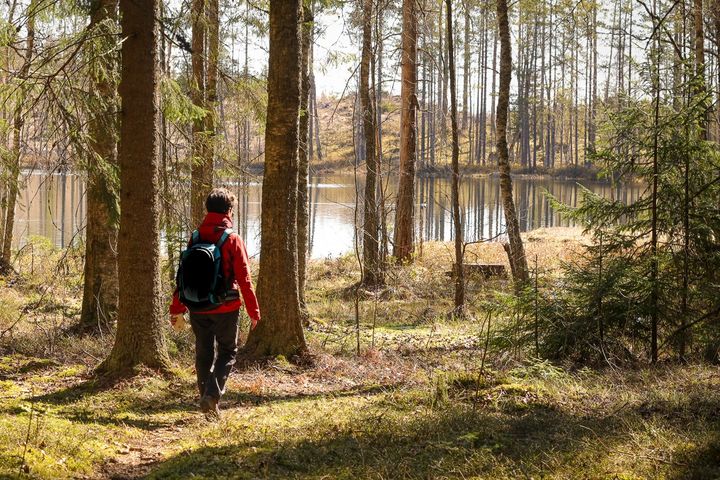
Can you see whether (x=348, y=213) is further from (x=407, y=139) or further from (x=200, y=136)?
(x=200, y=136)

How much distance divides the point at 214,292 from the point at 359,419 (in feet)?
5.14

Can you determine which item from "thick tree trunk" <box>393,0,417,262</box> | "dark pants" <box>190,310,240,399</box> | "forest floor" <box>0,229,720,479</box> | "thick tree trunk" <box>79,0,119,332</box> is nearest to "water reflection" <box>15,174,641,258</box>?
"thick tree trunk" <box>393,0,417,262</box>

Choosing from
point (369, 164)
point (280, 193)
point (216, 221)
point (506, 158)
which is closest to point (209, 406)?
point (216, 221)

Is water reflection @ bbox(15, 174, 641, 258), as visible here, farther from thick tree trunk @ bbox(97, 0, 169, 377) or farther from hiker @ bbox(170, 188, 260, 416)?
hiker @ bbox(170, 188, 260, 416)

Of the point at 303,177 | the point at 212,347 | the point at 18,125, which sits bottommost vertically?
the point at 212,347

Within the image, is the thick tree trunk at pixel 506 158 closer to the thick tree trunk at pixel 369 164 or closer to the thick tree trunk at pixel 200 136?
the thick tree trunk at pixel 369 164

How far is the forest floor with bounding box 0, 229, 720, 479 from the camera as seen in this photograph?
4348mm

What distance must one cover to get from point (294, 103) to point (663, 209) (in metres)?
4.63

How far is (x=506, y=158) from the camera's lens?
1368cm

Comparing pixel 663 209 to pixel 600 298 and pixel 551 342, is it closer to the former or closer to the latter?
pixel 600 298

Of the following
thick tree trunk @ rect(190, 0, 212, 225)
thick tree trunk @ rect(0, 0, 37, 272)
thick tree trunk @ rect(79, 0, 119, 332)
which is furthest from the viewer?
thick tree trunk @ rect(190, 0, 212, 225)

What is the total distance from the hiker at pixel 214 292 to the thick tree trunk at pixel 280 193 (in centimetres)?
204

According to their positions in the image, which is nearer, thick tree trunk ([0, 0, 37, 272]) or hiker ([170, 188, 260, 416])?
hiker ([170, 188, 260, 416])

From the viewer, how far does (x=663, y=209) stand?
846 centimetres
